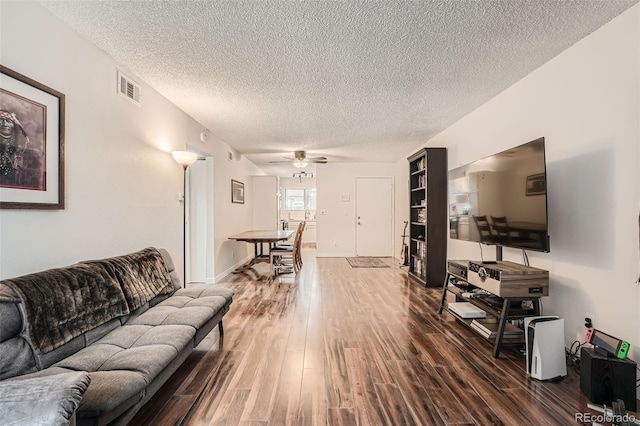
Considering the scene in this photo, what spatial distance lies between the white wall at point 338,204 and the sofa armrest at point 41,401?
669 centimetres

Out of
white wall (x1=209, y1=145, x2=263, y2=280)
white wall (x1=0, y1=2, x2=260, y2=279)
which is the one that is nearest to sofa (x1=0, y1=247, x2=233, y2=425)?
white wall (x1=0, y1=2, x2=260, y2=279)

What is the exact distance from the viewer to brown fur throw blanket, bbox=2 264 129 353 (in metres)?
1.51

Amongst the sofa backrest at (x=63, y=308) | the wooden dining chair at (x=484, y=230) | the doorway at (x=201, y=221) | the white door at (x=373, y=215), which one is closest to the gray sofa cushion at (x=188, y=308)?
the sofa backrest at (x=63, y=308)

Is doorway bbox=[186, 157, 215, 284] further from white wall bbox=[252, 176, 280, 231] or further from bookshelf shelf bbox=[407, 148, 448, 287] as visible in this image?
bookshelf shelf bbox=[407, 148, 448, 287]

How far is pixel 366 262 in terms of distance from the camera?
690 centimetres

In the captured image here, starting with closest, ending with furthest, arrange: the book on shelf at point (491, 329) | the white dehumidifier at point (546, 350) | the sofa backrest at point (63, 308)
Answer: the sofa backrest at point (63, 308), the white dehumidifier at point (546, 350), the book on shelf at point (491, 329)

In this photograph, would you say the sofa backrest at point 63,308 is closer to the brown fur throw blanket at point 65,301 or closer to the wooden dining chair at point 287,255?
the brown fur throw blanket at point 65,301

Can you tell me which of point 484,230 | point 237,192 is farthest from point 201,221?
point 484,230

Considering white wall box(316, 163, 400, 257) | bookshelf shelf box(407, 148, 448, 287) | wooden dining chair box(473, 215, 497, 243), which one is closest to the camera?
wooden dining chair box(473, 215, 497, 243)

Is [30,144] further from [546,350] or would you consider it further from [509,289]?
[546,350]

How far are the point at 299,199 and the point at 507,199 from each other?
349 inches

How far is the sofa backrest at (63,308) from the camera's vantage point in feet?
4.74

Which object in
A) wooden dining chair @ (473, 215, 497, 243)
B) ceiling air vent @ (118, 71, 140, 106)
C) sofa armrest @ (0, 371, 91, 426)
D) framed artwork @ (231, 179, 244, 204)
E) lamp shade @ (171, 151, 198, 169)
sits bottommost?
sofa armrest @ (0, 371, 91, 426)

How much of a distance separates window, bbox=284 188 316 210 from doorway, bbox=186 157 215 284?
6.12 m
